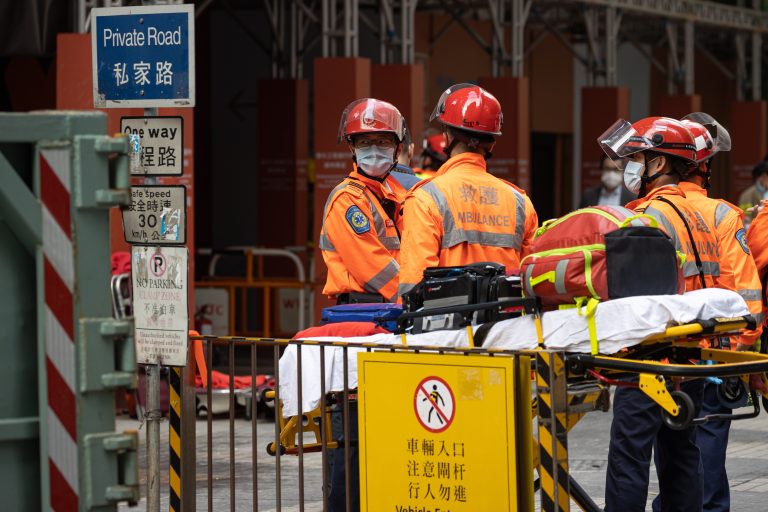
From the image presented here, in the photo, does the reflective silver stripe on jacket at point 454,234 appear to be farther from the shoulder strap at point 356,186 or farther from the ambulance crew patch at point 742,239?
the ambulance crew patch at point 742,239

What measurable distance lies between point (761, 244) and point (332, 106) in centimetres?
942

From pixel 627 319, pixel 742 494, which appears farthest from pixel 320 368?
pixel 742 494

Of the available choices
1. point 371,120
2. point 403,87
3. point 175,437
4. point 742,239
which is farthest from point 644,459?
point 403,87

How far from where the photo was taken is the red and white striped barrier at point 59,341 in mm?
4199

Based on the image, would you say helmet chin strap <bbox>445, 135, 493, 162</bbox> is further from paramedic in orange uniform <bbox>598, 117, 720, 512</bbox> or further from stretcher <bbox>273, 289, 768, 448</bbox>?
stretcher <bbox>273, 289, 768, 448</bbox>

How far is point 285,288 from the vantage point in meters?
17.8

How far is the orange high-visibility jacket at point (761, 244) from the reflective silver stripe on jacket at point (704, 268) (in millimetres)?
838

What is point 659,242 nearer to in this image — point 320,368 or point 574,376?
point 574,376

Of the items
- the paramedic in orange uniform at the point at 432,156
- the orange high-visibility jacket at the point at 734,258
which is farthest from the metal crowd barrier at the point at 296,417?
the paramedic in orange uniform at the point at 432,156

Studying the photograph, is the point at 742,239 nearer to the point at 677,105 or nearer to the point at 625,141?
the point at 625,141

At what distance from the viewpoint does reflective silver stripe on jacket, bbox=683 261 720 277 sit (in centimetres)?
708

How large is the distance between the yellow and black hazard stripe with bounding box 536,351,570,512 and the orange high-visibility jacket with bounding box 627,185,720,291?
1.81 metres

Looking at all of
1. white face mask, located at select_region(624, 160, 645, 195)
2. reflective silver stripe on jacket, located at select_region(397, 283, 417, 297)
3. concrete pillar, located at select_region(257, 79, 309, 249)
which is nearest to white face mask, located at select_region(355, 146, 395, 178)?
white face mask, located at select_region(624, 160, 645, 195)

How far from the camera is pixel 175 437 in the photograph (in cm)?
658
